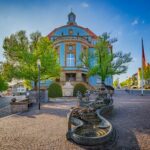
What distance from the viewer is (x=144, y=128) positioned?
6.59 meters

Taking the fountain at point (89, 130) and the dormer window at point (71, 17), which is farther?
the dormer window at point (71, 17)

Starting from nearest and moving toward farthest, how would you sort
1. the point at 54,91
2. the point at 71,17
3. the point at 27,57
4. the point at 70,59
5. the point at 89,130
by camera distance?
the point at 89,130 < the point at 27,57 < the point at 54,91 < the point at 70,59 < the point at 71,17

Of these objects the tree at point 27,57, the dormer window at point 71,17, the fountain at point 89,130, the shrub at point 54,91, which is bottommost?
the fountain at point 89,130

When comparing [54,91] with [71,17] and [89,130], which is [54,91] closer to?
[89,130]

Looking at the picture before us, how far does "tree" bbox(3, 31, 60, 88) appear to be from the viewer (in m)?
20.4

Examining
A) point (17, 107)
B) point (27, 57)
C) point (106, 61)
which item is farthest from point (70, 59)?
point (17, 107)

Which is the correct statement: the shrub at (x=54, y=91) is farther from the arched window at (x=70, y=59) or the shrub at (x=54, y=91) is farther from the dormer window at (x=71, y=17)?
the dormer window at (x=71, y=17)

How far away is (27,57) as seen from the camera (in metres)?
20.2

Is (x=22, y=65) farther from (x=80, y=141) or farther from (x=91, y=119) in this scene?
(x=80, y=141)

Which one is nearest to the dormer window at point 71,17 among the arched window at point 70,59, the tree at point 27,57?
the arched window at point 70,59

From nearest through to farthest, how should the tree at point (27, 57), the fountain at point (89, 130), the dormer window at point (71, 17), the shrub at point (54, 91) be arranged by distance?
the fountain at point (89, 130) < the tree at point (27, 57) < the shrub at point (54, 91) < the dormer window at point (71, 17)

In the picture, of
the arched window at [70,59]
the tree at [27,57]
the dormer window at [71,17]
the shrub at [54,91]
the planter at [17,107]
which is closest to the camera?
the planter at [17,107]

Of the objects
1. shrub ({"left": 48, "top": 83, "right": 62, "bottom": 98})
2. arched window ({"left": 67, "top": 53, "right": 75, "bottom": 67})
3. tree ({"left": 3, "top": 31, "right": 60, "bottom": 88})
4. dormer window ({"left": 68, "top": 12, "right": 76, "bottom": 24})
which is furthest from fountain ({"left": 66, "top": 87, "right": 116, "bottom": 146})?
dormer window ({"left": 68, "top": 12, "right": 76, "bottom": 24})

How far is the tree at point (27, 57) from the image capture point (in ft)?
67.0
